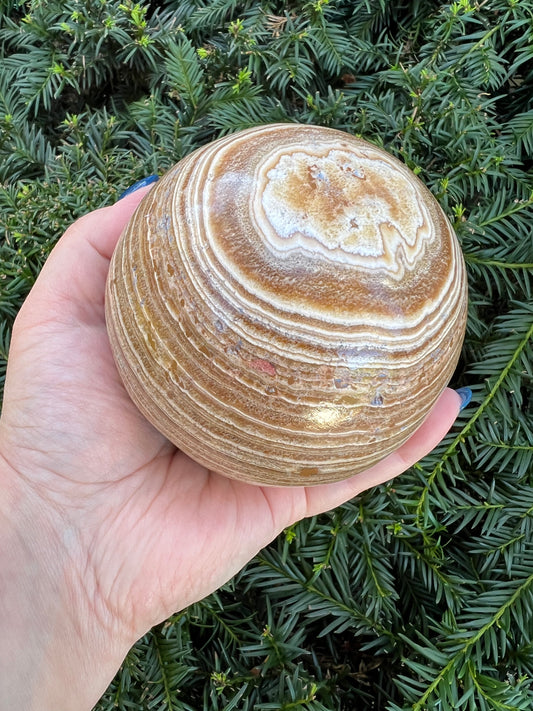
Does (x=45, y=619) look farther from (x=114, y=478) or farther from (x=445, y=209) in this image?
(x=445, y=209)

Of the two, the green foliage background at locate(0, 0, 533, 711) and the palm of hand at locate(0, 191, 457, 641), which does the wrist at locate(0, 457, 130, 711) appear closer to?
the palm of hand at locate(0, 191, 457, 641)

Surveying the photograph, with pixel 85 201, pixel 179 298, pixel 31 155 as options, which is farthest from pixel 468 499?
pixel 31 155

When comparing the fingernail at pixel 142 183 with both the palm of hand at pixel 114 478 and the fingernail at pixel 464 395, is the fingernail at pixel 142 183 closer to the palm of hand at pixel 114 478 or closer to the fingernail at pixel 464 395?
the palm of hand at pixel 114 478

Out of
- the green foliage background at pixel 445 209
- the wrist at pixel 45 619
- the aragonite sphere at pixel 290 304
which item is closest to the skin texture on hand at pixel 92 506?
the wrist at pixel 45 619

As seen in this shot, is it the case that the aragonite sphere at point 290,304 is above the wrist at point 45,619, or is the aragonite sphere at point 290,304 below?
above

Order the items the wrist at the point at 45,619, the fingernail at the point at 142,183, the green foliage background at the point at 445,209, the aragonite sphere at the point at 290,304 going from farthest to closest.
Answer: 1. the fingernail at the point at 142,183
2. the green foliage background at the point at 445,209
3. the wrist at the point at 45,619
4. the aragonite sphere at the point at 290,304

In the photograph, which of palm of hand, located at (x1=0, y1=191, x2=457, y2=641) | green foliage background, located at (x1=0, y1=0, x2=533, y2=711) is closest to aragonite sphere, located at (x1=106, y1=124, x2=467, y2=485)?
palm of hand, located at (x1=0, y1=191, x2=457, y2=641)

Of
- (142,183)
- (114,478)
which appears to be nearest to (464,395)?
(114,478)
